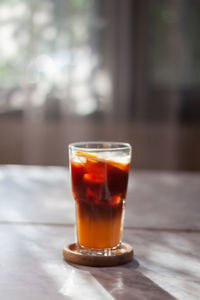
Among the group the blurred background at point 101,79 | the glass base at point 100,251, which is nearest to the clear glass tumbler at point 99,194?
the glass base at point 100,251

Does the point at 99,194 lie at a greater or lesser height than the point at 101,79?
lesser

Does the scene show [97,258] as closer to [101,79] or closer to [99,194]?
[99,194]

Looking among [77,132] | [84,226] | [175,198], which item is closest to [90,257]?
[84,226]

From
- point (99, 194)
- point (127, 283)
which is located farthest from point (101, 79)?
point (127, 283)

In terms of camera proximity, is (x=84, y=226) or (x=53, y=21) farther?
(x=53, y=21)

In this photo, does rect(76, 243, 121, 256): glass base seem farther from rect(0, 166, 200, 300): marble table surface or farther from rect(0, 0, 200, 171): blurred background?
rect(0, 0, 200, 171): blurred background

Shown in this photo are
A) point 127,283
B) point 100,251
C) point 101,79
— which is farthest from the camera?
point 101,79

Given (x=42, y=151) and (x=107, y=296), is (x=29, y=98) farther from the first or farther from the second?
(x=107, y=296)
